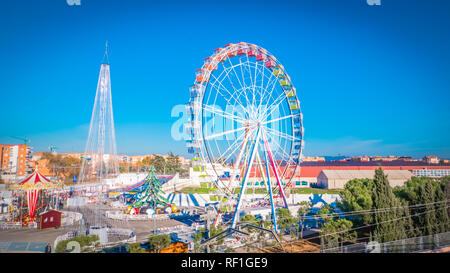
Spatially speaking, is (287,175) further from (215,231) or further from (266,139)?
(215,231)

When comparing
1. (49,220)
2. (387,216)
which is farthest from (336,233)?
(49,220)

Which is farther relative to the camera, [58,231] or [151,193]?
[151,193]

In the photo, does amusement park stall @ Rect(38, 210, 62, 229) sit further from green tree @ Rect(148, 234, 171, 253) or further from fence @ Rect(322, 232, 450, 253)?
fence @ Rect(322, 232, 450, 253)

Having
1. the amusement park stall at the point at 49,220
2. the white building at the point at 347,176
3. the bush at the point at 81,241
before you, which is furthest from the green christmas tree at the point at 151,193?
the white building at the point at 347,176

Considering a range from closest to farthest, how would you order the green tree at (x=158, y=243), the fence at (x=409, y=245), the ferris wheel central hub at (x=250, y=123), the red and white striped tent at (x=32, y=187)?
the fence at (x=409, y=245) → the green tree at (x=158, y=243) → the ferris wheel central hub at (x=250, y=123) → the red and white striped tent at (x=32, y=187)

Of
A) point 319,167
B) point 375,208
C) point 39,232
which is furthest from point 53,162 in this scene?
point 375,208

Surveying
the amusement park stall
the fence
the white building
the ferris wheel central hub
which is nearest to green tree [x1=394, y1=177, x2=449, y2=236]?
the fence

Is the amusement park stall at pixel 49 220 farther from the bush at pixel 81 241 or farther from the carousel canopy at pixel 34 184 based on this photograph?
the bush at pixel 81 241

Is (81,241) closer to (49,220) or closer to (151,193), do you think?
(49,220)

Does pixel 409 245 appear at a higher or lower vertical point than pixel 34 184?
lower

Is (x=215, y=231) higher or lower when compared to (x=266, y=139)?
lower

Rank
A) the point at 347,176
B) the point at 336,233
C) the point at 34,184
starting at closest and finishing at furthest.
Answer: the point at 336,233, the point at 34,184, the point at 347,176
